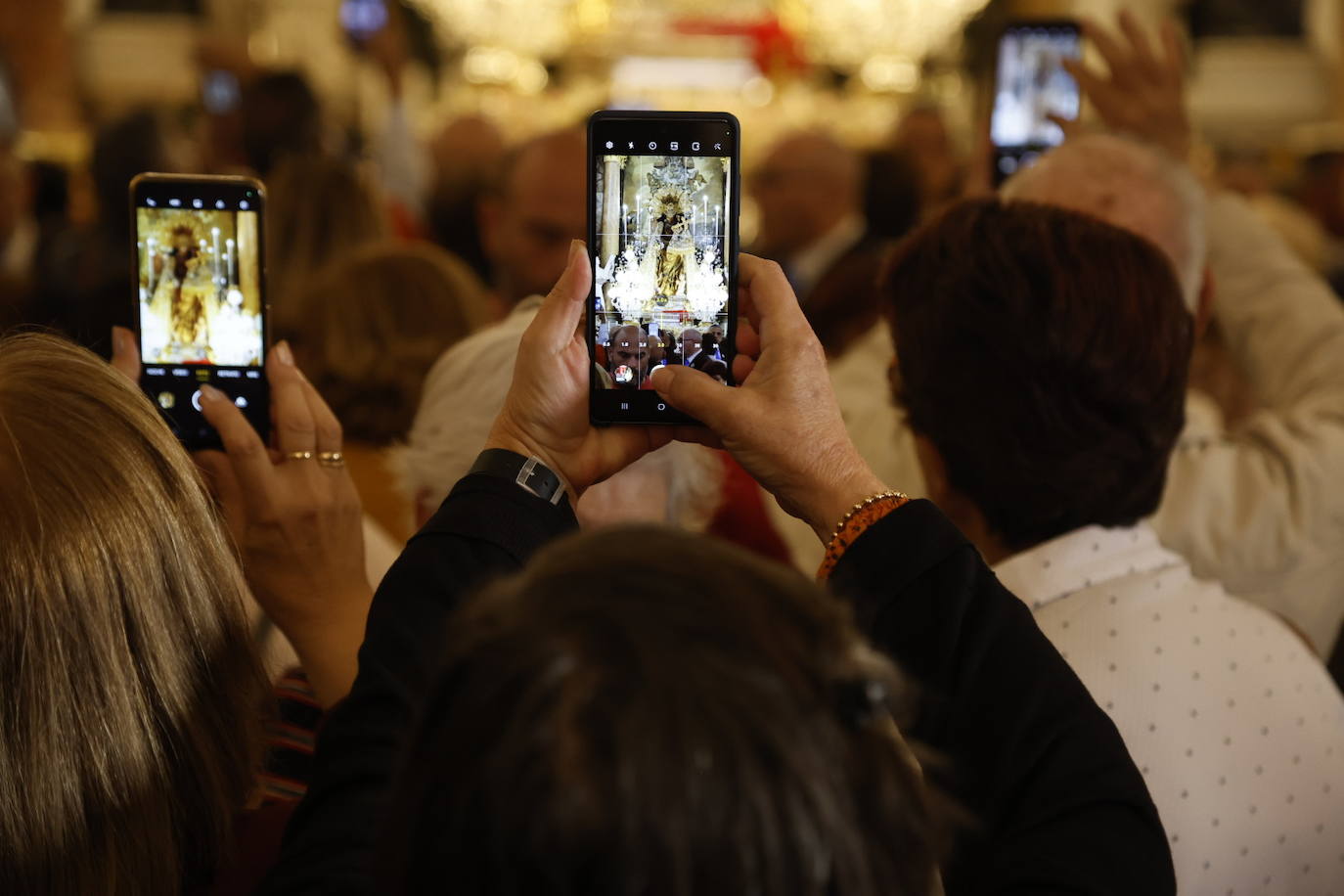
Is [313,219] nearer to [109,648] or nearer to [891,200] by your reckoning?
[891,200]

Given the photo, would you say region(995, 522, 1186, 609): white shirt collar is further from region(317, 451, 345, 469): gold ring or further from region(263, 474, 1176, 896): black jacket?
region(317, 451, 345, 469): gold ring

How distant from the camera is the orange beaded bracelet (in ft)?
3.33

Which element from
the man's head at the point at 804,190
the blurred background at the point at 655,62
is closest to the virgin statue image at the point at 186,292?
the man's head at the point at 804,190

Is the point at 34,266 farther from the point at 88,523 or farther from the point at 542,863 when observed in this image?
the point at 542,863

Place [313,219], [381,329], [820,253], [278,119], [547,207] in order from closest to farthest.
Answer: [381,329]
[547,207]
[313,219]
[278,119]
[820,253]

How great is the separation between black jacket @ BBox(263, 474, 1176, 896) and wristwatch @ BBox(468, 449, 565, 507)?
0.01 meters

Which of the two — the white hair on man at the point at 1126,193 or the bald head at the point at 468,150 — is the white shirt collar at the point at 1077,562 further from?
the bald head at the point at 468,150

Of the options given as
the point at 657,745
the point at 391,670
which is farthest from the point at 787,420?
the point at 657,745

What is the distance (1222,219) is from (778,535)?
0.91 meters

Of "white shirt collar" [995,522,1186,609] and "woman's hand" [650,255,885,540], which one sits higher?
"woman's hand" [650,255,885,540]

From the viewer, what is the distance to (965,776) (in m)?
0.95

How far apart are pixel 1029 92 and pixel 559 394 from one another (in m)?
1.63

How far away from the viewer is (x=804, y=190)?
14.6ft

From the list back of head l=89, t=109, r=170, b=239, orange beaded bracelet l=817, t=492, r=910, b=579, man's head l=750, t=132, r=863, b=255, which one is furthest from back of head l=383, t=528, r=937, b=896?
man's head l=750, t=132, r=863, b=255
